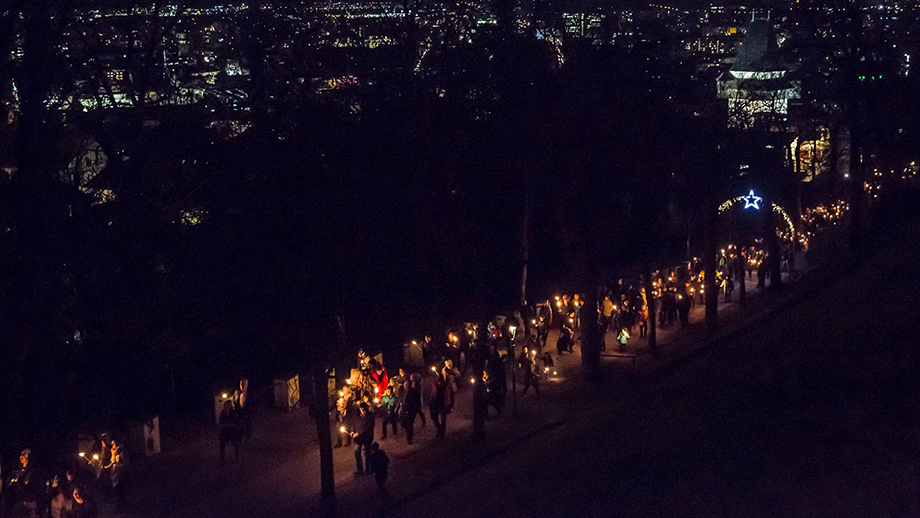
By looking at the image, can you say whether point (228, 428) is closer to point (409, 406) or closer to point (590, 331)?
point (409, 406)

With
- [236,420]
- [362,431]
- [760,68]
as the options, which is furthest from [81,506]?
[760,68]

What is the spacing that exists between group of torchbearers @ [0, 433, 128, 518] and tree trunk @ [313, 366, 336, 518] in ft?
9.29

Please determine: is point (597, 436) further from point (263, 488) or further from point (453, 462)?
point (263, 488)

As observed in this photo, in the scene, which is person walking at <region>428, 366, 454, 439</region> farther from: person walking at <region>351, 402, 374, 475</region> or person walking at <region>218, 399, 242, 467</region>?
person walking at <region>218, 399, 242, 467</region>

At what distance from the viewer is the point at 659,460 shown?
15.3 m

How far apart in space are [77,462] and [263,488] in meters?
2.99

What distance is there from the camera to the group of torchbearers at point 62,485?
45.9ft

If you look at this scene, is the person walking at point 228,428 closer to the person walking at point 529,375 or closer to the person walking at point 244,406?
the person walking at point 244,406

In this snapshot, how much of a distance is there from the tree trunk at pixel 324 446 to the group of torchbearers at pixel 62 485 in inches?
111

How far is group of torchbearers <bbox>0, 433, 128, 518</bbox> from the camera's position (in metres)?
14.0

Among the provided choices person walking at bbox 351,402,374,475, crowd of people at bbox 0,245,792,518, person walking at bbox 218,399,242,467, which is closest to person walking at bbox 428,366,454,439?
crowd of people at bbox 0,245,792,518

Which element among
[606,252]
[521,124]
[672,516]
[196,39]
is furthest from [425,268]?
[606,252]

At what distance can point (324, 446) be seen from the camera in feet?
50.0

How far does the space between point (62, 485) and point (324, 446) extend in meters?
3.47
